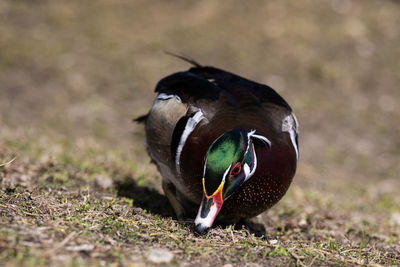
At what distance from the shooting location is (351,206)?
17.1 feet

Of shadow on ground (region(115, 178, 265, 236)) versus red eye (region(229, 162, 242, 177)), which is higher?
red eye (region(229, 162, 242, 177))

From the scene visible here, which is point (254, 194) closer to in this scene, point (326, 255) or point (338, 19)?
point (326, 255)

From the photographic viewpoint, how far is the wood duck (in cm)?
287

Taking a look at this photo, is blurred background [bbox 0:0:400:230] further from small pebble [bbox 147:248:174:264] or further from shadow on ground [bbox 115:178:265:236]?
small pebble [bbox 147:248:174:264]

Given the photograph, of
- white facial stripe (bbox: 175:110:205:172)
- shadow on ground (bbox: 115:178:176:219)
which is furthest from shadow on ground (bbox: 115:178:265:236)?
white facial stripe (bbox: 175:110:205:172)

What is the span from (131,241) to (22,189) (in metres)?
1.15

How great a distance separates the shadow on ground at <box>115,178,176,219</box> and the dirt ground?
0.02 m

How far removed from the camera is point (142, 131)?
700cm

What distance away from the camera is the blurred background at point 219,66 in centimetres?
617

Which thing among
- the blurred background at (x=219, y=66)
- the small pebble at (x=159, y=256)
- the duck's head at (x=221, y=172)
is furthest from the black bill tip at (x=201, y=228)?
the blurred background at (x=219, y=66)

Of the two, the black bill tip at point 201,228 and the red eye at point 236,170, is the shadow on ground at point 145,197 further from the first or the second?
the red eye at point 236,170

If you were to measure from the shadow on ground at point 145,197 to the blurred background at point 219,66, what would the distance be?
0.40m

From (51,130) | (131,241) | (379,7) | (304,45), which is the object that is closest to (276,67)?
(304,45)

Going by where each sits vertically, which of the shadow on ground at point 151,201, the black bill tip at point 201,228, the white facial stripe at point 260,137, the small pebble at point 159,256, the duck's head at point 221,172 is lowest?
the shadow on ground at point 151,201
